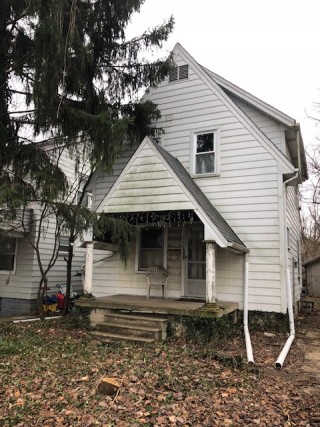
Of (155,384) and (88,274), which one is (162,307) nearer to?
(88,274)

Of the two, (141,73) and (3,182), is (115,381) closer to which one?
(3,182)

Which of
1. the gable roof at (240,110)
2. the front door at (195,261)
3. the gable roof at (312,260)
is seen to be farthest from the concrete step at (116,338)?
the gable roof at (312,260)

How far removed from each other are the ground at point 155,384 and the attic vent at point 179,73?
7.87m

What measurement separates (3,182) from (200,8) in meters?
6.71

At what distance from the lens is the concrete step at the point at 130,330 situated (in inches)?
277

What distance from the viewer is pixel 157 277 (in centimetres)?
987

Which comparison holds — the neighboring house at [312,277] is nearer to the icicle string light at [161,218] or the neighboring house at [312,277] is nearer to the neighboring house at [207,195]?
the neighboring house at [207,195]

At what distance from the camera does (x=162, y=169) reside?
27.5 ft

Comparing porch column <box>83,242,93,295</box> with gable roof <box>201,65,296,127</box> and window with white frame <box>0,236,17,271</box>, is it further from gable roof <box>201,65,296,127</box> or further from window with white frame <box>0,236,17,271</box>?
gable roof <box>201,65,296,127</box>

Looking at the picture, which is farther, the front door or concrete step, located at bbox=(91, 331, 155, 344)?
the front door

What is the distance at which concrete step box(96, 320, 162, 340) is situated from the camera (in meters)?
7.04

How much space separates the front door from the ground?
2.56 meters

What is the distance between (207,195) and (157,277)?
274cm

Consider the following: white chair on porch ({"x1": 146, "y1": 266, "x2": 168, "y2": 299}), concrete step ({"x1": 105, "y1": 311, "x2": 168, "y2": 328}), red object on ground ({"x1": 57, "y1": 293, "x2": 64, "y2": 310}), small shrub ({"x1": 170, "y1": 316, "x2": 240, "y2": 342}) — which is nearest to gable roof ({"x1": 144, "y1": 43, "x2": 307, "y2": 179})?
white chair on porch ({"x1": 146, "y1": 266, "x2": 168, "y2": 299})
